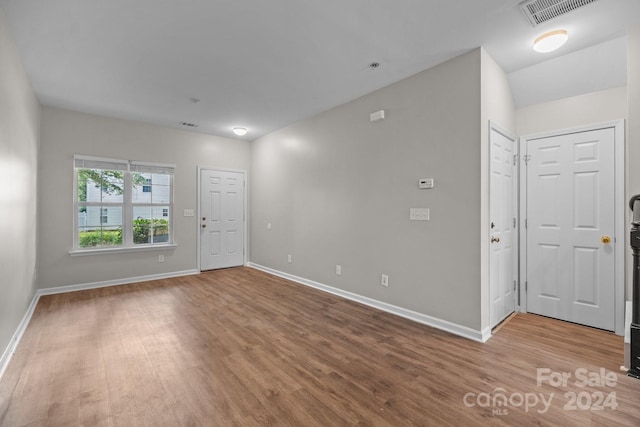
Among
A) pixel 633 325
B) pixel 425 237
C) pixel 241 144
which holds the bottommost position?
pixel 633 325

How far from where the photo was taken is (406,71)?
3.23 meters

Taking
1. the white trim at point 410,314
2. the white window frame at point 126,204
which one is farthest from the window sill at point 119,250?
the white trim at point 410,314

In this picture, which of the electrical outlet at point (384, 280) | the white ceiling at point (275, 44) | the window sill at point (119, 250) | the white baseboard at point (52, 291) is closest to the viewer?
the white ceiling at point (275, 44)

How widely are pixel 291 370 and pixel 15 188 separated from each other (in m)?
3.11

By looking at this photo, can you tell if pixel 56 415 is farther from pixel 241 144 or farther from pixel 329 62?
pixel 241 144

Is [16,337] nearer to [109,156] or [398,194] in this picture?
[109,156]

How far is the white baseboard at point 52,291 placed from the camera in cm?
241

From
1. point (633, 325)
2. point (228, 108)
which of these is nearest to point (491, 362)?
point (633, 325)

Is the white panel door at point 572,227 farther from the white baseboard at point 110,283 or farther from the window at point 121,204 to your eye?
the window at point 121,204

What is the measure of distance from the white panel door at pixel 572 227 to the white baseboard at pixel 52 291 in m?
5.26

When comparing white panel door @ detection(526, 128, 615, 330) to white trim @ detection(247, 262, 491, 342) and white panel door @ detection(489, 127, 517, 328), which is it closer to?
white panel door @ detection(489, 127, 517, 328)

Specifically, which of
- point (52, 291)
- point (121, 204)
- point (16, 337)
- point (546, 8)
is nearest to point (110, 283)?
point (52, 291)

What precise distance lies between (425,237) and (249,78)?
2803 millimetres

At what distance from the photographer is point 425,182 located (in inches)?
125
